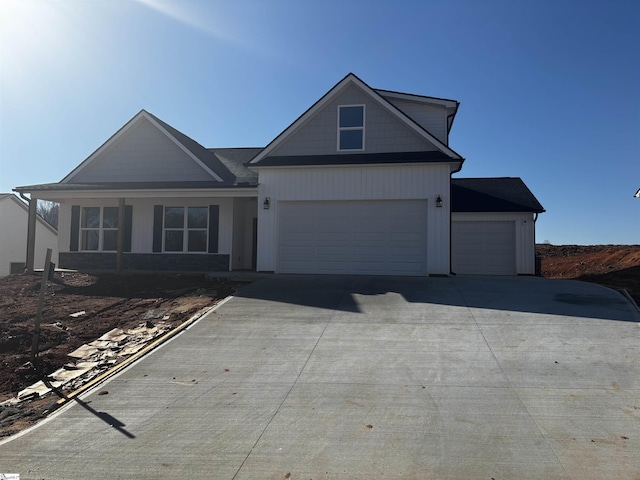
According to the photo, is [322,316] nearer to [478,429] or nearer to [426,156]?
[478,429]

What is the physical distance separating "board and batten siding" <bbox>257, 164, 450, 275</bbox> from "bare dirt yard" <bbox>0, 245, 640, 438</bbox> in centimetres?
226

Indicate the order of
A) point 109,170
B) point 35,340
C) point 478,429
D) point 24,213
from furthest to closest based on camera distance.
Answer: point 24,213, point 109,170, point 35,340, point 478,429

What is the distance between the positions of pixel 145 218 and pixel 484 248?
13.2 m

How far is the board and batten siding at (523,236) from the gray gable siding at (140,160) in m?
12.0

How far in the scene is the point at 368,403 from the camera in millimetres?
5270

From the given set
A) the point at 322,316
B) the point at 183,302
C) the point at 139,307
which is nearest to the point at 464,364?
the point at 322,316

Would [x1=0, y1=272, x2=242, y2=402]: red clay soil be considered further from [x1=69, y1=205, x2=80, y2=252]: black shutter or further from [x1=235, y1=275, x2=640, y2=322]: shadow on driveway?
[x1=235, y1=275, x2=640, y2=322]: shadow on driveway

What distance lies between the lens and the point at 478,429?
4.62 meters

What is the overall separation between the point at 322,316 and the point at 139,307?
4.71 m

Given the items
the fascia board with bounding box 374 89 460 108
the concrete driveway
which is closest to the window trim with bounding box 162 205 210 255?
the concrete driveway

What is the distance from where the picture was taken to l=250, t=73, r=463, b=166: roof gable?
13.5 meters

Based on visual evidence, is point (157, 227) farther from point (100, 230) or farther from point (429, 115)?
point (429, 115)

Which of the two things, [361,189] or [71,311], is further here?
[361,189]

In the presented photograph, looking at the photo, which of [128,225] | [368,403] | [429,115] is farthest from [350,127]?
[368,403]
